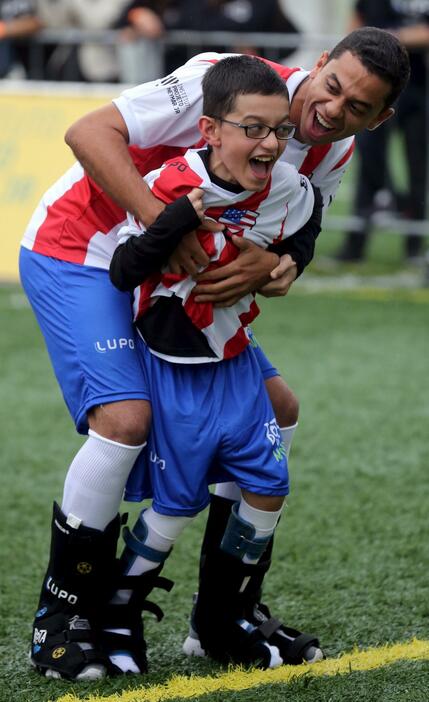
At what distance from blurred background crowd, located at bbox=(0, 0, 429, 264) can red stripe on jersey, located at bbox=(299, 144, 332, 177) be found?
5840 mm

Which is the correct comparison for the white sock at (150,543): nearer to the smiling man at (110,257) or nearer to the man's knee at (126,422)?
the smiling man at (110,257)

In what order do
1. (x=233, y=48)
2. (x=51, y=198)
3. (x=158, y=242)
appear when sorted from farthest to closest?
(x=233, y=48) < (x=51, y=198) < (x=158, y=242)

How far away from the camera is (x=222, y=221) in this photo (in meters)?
3.24

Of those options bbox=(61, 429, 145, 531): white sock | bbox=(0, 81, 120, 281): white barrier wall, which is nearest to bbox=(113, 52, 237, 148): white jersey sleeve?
bbox=(61, 429, 145, 531): white sock

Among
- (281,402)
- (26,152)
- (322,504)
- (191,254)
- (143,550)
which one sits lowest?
(26,152)

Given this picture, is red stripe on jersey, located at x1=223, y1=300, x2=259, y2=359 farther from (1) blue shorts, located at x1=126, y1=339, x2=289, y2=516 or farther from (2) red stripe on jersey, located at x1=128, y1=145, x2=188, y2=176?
(2) red stripe on jersey, located at x1=128, y1=145, x2=188, y2=176

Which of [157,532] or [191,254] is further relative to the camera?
[157,532]

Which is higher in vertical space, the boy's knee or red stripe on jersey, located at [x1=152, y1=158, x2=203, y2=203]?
red stripe on jersey, located at [x1=152, y1=158, x2=203, y2=203]

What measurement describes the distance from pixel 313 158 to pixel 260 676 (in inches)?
55.2

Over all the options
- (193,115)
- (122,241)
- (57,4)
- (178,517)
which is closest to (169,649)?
(178,517)

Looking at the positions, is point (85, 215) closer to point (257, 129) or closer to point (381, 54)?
point (257, 129)

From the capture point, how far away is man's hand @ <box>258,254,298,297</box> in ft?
11.0

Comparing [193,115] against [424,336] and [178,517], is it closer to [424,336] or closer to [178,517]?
[178,517]

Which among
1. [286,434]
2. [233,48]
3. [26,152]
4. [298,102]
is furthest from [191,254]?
[233,48]
